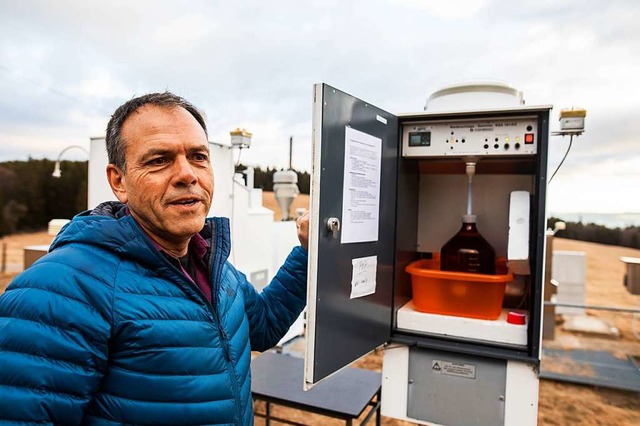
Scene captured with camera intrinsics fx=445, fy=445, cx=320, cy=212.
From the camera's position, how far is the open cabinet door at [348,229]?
1240 millimetres

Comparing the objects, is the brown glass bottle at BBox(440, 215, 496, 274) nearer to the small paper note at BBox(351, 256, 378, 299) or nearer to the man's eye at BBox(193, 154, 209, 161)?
the small paper note at BBox(351, 256, 378, 299)

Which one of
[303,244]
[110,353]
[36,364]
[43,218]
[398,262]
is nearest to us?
[36,364]

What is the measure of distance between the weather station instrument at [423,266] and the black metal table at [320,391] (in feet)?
0.79

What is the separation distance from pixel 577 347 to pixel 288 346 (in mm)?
3249

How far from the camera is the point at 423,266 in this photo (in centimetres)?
214

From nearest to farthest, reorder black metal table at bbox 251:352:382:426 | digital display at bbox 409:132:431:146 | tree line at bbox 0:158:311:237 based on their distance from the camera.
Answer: digital display at bbox 409:132:431:146, black metal table at bbox 251:352:382:426, tree line at bbox 0:158:311:237

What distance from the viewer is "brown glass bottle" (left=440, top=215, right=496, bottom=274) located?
193cm

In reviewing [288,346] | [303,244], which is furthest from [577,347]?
[303,244]

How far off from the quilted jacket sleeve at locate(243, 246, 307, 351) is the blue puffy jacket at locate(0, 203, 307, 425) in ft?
1.07

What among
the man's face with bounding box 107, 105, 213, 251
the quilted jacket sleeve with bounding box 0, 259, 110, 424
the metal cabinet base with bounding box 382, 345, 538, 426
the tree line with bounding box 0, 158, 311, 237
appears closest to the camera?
the quilted jacket sleeve with bounding box 0, 259, 110, 424

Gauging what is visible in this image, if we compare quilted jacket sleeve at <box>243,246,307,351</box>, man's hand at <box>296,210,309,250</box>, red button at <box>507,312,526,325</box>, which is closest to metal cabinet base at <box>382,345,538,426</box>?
red button at <box>507,312,526,325</box>

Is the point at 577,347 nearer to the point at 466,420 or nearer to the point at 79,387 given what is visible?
the point at 466,420

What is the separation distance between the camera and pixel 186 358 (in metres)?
0.91

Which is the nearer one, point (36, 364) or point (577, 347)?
point (36, 364)
